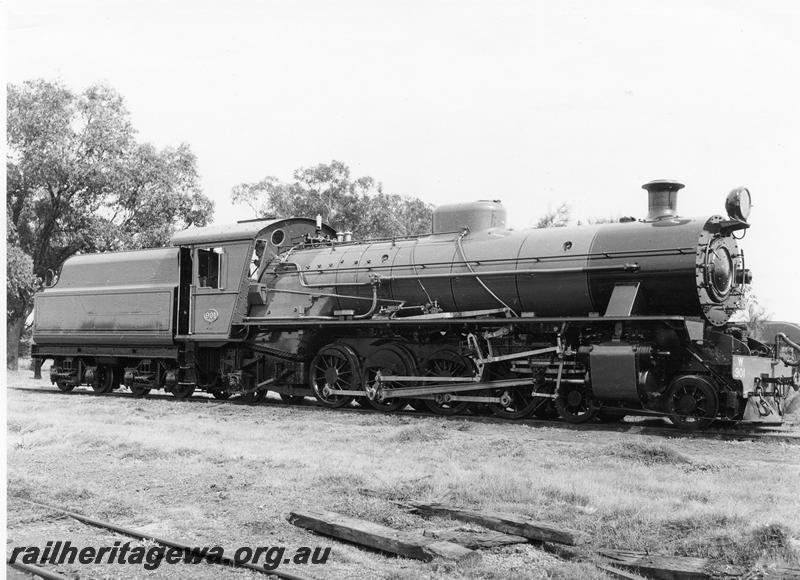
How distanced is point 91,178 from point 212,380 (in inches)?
553

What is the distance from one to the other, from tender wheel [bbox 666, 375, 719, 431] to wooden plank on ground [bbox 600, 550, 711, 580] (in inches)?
235

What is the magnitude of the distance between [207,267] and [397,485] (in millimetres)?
9727

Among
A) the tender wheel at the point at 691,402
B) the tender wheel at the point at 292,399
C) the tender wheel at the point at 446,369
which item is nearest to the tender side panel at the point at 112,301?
the tender wheel at the point at 292,399

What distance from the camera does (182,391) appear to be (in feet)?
54.0

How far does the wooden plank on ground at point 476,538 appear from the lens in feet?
17.6

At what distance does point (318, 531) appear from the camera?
579 cm

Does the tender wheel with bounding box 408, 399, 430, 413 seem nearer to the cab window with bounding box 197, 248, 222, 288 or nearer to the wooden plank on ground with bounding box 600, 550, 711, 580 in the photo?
the cab window with bounding box 197, 248, 222, 288

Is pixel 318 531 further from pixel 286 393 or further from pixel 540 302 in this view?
pixel 286 393

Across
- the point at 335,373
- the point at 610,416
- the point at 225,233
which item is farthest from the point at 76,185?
the point at 610,416

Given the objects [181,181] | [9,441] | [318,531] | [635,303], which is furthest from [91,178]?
[318,531]

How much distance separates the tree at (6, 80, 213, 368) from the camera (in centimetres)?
2605

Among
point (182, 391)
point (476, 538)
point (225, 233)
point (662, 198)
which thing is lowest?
point (182, 391)

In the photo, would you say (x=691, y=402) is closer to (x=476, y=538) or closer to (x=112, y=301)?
(x=476, y=538)

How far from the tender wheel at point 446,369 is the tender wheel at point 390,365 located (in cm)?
32
